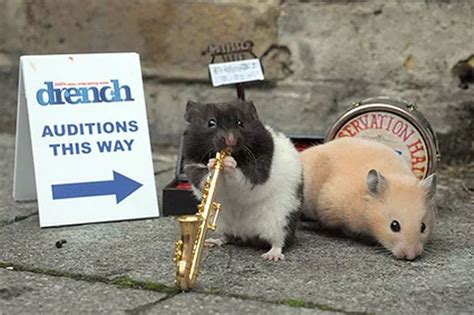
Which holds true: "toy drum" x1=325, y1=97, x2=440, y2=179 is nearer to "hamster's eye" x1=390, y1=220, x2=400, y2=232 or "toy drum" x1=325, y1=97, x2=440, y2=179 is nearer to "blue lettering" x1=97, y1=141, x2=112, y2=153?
"hamster's eye" x1=390, y1=220, x2=400, y2=232

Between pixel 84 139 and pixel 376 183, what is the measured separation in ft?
4.24

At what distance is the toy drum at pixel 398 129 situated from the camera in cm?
385

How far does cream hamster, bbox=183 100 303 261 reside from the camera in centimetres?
308

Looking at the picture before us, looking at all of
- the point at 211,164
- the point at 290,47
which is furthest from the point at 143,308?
the point at 290,47

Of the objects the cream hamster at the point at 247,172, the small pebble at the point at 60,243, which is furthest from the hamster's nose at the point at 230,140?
the small pebble at the point at 60,243

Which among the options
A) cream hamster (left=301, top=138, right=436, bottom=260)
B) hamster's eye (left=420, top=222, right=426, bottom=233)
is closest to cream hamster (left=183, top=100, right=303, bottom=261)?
cream hamster (left=301, top=138, right=436, bottom=260)

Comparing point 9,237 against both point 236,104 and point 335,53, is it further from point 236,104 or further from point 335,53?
point 335,53

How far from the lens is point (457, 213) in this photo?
153 inches

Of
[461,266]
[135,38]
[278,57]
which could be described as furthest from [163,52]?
[461,266]

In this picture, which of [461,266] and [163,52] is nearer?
[461,266]

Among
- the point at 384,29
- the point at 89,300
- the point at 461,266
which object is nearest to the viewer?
the point at 89,300

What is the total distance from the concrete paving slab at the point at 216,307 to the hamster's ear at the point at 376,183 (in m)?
0.81

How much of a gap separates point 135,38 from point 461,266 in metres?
2.46

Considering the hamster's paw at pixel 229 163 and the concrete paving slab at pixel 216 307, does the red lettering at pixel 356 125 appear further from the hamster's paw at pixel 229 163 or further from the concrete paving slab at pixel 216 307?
the concrete paving slab at pixel 216 307
